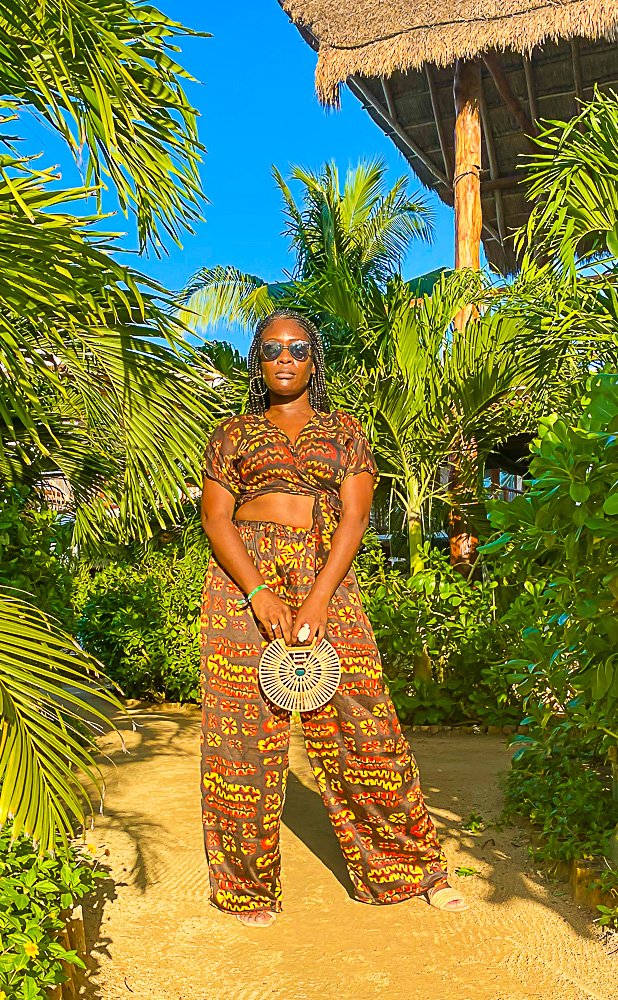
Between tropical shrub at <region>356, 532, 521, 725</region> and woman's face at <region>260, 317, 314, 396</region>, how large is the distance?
126 inches

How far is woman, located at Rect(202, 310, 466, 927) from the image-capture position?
2.66 meters

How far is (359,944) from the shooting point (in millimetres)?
2580

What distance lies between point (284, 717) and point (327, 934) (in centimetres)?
65

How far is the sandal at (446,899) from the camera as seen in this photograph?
276 centimetres

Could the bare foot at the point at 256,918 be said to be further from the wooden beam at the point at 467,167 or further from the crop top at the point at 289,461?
the wooden beam at the point at 467,167

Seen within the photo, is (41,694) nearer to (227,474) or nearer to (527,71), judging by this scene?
(227,474)

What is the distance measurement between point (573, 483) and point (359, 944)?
1.47 meters

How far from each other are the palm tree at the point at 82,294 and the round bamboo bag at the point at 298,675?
56 cm

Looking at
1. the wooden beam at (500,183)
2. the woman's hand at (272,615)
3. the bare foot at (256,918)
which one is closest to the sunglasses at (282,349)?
the woman's hand at (272,615)

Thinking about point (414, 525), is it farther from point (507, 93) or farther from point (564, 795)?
point (507, 93)

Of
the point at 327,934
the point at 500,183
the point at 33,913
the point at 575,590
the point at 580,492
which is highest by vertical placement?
the point at 500,183

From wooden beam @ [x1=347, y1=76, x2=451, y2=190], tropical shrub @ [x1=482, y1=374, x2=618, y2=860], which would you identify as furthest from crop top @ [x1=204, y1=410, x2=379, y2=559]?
wooden beam @ [x1=347, y1=76, x2=451, y2=190]

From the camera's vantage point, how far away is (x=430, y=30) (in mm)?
6926

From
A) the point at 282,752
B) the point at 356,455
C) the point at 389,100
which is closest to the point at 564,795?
the point at 282,752
